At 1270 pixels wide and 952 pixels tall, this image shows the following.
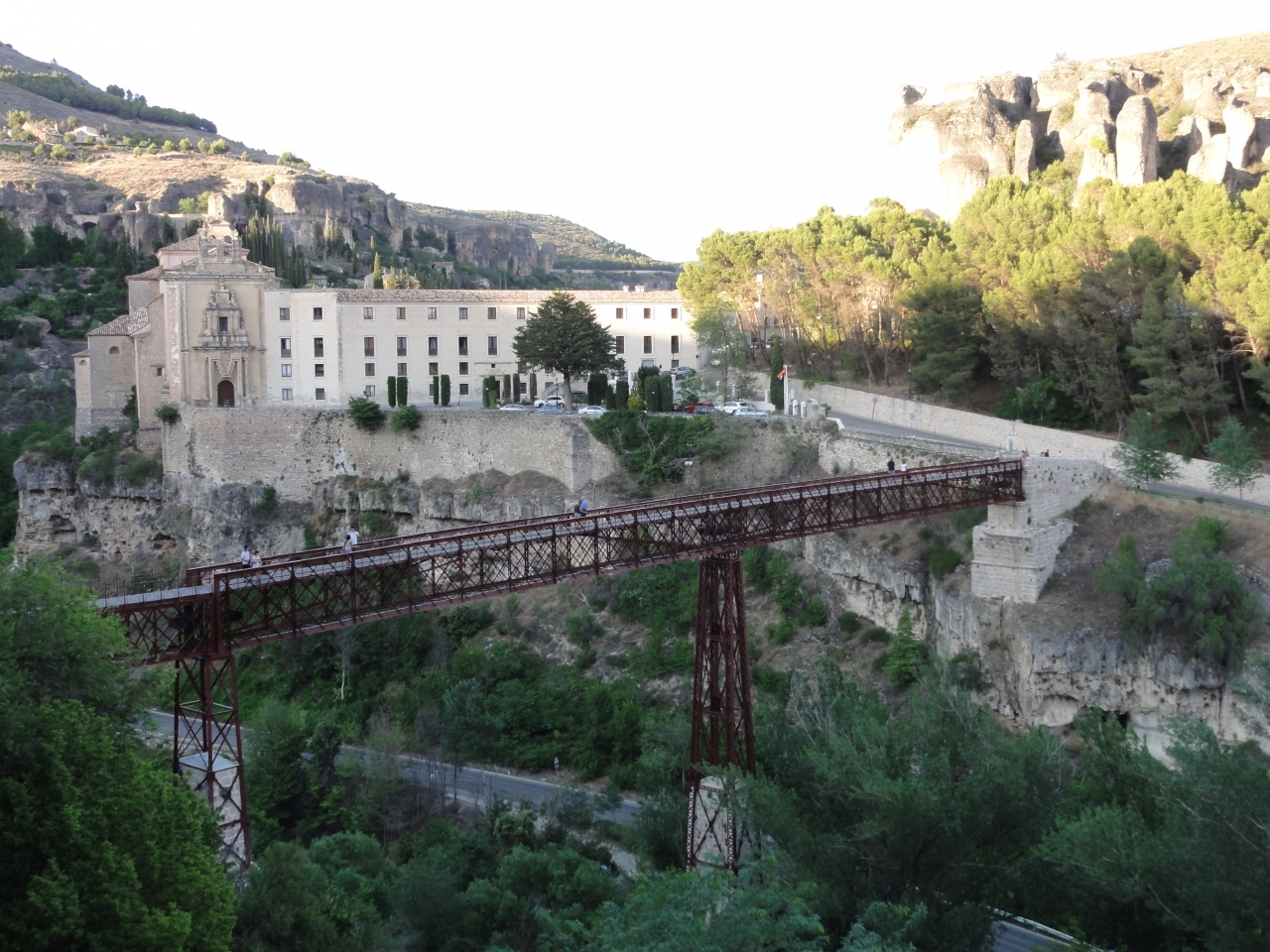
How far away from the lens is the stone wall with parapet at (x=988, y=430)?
3300 centimetres

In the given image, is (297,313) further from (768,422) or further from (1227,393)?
(1227,393)

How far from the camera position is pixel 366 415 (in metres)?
45.8

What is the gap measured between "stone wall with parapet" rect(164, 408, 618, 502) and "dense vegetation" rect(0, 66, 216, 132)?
112561 millimetres

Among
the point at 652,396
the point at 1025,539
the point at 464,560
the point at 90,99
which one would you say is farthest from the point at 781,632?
the point at 90,99

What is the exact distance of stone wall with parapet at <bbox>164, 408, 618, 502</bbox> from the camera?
42531 mm

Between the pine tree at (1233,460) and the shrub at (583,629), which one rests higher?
the pine tree at (1233,460)

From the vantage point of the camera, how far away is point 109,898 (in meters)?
12.9

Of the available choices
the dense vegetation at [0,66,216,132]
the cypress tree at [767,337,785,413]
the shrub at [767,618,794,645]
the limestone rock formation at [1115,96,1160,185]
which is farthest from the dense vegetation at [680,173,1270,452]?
A: the dense vegetation at [0,66,216,132]

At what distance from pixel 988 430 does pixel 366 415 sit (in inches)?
842

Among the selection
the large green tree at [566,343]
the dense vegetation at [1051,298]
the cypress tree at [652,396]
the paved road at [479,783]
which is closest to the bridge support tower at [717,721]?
the paved road at [479,783]

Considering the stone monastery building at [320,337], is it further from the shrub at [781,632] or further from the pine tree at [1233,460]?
the pine tree at [1233,460]

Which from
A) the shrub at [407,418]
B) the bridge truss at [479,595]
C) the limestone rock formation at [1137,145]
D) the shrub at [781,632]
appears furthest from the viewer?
the limestone rock formation at [1137,145]

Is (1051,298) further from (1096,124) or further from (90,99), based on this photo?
(90,99)

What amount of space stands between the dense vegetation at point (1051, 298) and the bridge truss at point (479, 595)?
36.9 ft
